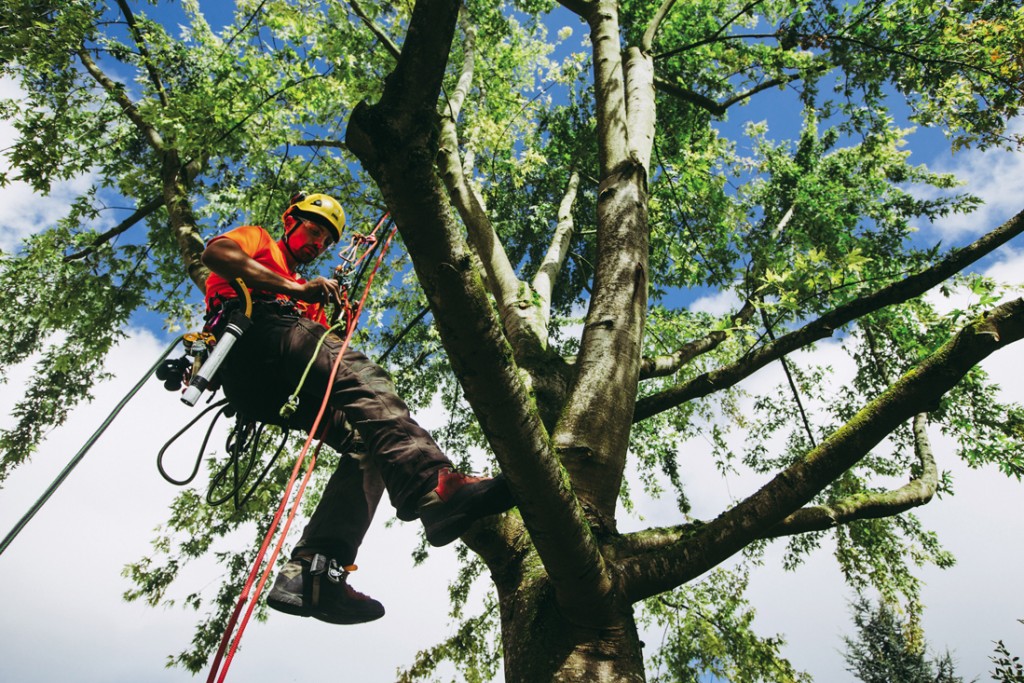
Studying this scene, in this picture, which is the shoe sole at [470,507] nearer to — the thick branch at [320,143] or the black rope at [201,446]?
the black rope at [201,446]

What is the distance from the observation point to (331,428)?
3.09 metres

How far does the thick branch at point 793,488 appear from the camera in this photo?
2.33 meters

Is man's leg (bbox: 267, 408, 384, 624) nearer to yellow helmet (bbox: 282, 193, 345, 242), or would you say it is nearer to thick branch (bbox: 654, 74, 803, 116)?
yellow helmet (bbox: 282, 193, 345, 242)

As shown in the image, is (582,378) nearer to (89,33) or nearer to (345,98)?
(345,98)

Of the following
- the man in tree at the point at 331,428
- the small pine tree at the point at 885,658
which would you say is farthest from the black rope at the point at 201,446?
the small pine tree at the point at 885,658

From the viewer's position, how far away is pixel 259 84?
5.52m

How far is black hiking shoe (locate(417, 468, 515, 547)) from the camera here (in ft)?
7.53

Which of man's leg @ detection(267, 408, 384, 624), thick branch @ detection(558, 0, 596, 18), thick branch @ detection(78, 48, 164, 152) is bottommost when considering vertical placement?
man's leg @ detection(267, 408, 384, 624)

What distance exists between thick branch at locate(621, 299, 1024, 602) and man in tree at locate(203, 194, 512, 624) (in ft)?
2.33

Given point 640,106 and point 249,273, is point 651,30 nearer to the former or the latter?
point 640,106

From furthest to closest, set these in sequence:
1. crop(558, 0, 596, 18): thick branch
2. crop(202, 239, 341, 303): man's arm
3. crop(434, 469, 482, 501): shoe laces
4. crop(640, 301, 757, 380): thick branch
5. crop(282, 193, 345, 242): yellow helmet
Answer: crop(558, 0, 596, 18): thick branch → crop(640, 301, 757, 380): thick branch → crop(282, 193, 345, 242): yellow helmet → crop(202, 239, 341, 303): man's arm → crop(434, 469, 482, 501): shoe laces

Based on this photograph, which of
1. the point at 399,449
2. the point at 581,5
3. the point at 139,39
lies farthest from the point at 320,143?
the point at 399,449

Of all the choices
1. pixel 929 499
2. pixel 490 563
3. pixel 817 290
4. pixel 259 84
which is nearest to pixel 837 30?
pixel 817 290

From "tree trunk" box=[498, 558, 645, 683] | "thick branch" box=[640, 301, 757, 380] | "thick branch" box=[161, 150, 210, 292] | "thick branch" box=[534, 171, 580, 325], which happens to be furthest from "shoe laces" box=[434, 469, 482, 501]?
"thick branch" box=[161, 150, 210, 292]
